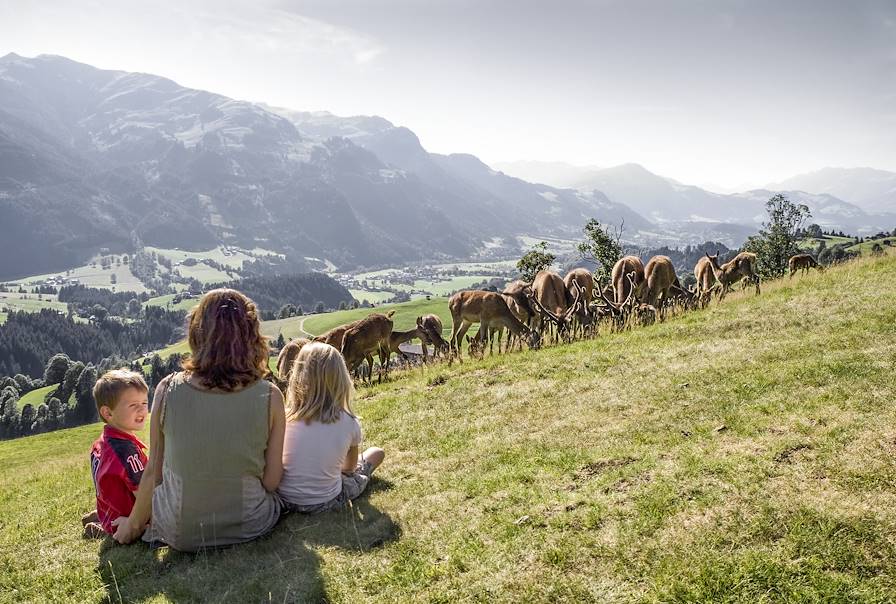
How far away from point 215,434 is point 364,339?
14.6 meters

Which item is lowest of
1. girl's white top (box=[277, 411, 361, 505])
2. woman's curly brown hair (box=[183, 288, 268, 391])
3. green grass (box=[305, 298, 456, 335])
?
green grass (box=[305, 298, 456, 335])

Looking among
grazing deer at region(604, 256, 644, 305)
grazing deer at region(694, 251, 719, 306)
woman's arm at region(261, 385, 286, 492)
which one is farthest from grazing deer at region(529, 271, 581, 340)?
woman's arm at region(261, 385, 286, 492)

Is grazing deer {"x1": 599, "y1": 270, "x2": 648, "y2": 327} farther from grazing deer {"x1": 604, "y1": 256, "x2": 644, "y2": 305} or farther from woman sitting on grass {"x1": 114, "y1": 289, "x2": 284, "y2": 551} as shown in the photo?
woman sitting on grass {"x1": 114, "y1": 289, "x2": 284, "y2": 551}

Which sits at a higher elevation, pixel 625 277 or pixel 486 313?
pixel 625 277

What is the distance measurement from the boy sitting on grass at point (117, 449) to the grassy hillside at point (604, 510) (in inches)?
22.1

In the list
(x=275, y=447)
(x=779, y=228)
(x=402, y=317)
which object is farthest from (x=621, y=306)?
(x=402, y=317)

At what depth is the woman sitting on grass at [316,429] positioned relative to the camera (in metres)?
6.71

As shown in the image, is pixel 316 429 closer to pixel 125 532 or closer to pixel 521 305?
pixel 125 532

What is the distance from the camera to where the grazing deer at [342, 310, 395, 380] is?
65.4ft

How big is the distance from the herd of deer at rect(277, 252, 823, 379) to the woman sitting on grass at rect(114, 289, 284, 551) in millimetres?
12248

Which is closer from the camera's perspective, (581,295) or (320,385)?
(320,385)

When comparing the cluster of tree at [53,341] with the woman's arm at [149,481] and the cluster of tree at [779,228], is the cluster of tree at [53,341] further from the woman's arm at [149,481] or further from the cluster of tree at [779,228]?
the woman's arm at [149,481]

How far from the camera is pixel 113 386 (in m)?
6.73

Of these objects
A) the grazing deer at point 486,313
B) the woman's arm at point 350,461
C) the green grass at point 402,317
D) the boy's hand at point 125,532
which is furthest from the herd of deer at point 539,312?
the green grass at point 402,317
